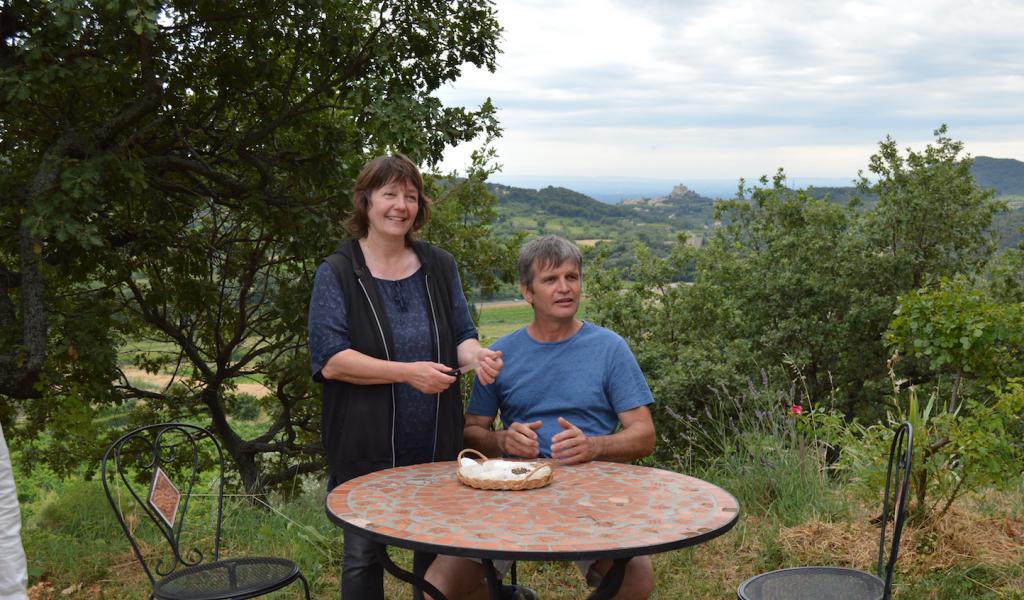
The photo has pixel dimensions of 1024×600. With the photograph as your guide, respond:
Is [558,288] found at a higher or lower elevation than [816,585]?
higher

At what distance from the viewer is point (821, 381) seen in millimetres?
14625

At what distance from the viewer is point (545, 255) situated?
2.95 meters

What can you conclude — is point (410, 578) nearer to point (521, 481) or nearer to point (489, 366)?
point (521, 481)

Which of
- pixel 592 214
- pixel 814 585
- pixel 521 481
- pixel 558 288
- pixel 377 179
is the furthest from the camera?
pixel 592 214

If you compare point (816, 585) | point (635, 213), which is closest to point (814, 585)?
point (816, 585)

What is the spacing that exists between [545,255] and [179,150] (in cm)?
486

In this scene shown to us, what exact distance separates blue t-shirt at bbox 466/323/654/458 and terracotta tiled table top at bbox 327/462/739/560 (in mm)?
230

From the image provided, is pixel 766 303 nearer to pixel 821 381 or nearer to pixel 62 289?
pixel 821 381

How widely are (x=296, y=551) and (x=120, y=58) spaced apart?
3198 mm

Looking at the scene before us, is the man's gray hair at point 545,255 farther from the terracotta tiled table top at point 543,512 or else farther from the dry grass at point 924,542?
the dry grass at point 924,542

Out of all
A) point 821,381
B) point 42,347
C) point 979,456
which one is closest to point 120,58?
point 42,347

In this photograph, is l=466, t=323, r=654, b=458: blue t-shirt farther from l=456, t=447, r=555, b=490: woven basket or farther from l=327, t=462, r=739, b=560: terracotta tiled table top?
l=456, t=447, r=555, b=490: woven basket

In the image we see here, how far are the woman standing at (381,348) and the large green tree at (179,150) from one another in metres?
2.33

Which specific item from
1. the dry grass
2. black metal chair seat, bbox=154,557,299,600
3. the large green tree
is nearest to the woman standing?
black metal chair seat, bbox=154,557,299,600
